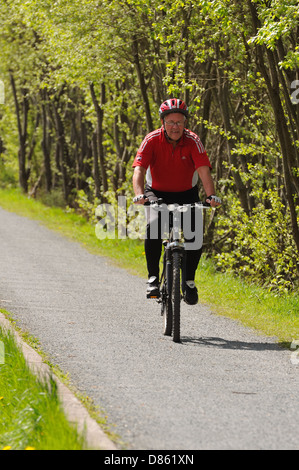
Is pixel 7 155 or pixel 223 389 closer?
pixel 223 389

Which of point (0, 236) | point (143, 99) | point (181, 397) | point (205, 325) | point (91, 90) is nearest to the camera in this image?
point (181, 397)

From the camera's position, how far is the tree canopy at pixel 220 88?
35.4 feet

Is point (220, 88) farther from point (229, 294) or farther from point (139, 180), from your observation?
point (139, 180)

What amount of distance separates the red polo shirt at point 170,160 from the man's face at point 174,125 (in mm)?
108

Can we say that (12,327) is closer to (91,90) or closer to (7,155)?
(91,90)

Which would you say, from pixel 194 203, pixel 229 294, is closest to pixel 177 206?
pixel 194 203

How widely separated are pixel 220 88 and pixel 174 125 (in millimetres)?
6182

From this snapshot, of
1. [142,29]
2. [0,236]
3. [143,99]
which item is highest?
[142,29]

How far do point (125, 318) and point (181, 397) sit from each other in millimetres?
3436

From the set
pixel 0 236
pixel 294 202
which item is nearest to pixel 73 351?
pixel 294 202

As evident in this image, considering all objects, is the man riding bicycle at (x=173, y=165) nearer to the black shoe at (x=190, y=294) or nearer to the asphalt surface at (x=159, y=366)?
A: the black shoe at (x=190, y=294)

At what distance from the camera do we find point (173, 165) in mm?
7828

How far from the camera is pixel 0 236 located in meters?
18.1

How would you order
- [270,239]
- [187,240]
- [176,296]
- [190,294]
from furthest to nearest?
[270,239], [190,294], [187,240], [176,296]
